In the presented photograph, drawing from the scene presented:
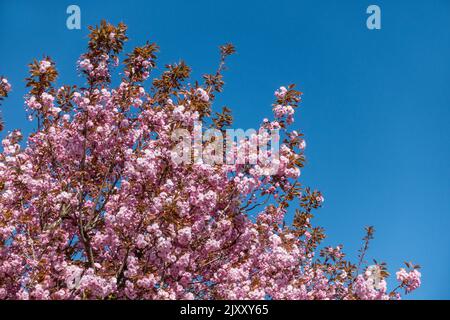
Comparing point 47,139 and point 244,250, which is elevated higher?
point 47,139

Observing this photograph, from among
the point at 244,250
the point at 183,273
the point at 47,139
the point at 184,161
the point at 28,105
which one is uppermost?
the point at 28,105

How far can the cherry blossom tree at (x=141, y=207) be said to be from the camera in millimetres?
9070

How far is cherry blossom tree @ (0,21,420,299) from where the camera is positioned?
9070 mm

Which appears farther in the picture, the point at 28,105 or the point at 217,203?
the point at 28,105

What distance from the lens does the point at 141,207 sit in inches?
356
